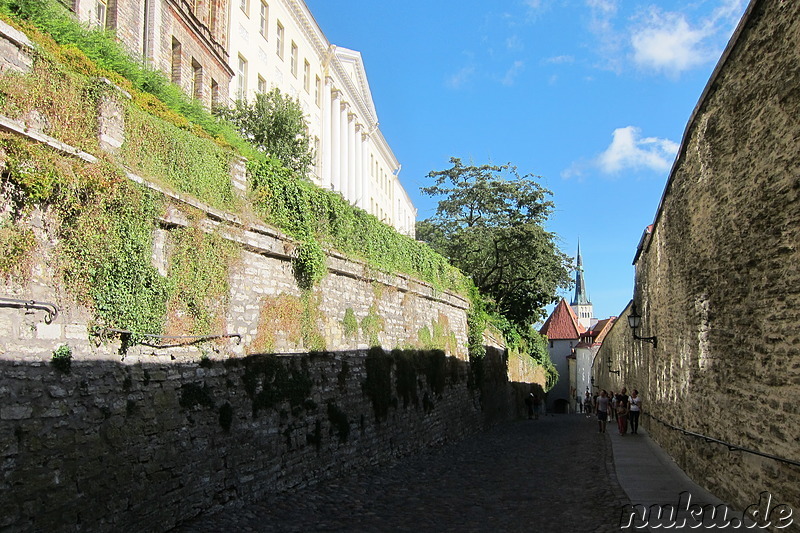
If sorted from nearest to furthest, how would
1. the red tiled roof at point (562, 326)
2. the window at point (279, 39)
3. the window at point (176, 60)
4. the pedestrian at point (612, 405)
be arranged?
the window at point (176, 60)
the pedestrian at point (612, 405)
the window at point (279, 39)
the red tiled roof at point (562, 326)

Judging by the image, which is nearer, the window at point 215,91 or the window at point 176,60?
the window at point 176,60

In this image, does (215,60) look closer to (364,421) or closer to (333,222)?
(333,222)

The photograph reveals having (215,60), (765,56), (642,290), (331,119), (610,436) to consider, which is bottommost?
(610,436)

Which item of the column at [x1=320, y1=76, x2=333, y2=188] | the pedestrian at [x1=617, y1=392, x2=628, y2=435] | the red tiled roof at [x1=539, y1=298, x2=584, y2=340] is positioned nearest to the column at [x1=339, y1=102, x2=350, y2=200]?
the column at [x1=320, y1=76, x2=333, y2=188]

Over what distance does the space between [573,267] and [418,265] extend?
19.1 meters

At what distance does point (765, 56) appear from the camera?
7562mm

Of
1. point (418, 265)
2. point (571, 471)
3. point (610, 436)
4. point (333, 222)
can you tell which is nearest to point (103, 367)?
point (333, 222)

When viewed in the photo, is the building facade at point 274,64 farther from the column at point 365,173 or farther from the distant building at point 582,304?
the distant building at point 582,304

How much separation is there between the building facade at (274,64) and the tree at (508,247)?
409 cm

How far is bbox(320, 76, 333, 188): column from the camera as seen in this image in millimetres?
34219

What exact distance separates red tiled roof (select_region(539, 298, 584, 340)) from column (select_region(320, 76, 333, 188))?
166 feet

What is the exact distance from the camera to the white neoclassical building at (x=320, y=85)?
2511 cm

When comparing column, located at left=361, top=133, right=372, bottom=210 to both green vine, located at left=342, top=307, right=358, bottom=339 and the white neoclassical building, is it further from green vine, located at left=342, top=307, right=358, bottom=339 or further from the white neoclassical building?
green vine, located at left=342, top=307, right=358, bottom=339

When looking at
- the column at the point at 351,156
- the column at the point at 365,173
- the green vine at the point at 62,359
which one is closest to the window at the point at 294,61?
the column at the point at 351,156
